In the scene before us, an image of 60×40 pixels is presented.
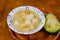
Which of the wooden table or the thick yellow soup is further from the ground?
the wooden table

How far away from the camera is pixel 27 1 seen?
3.38 feet

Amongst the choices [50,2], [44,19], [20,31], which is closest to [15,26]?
[20,31]

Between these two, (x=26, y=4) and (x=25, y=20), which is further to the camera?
(x=26, y=4)

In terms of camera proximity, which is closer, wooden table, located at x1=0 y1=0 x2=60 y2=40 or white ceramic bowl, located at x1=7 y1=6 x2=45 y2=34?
white ceramic bowl, located at x1=7 y1=6 x2=45 y2=34

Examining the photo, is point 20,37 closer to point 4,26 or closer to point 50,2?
point 4,26

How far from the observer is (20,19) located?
0.88 meters

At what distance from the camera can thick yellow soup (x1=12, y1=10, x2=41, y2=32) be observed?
848mm

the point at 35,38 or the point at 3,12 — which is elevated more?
the point at 3,12

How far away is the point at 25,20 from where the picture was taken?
0.87m

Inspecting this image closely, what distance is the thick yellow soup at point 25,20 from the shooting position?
848 millimetres

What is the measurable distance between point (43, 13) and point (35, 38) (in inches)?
6.4

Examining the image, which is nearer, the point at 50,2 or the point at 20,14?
the point at 20,14

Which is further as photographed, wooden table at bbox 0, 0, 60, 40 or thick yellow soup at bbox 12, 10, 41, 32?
wooden table at bbox 0, 0, 60, 40

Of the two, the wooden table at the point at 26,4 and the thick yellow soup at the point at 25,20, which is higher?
the wooden table at the point at 26,4
